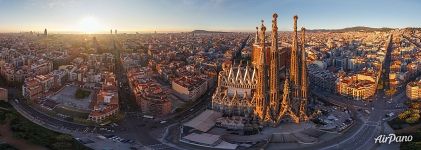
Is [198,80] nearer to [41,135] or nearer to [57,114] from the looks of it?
[57,114]

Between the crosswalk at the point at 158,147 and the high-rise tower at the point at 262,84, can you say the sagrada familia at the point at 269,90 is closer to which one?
the high-rise tower at the point at 262,84

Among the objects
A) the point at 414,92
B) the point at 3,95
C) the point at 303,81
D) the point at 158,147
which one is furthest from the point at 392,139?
the point at 3,95

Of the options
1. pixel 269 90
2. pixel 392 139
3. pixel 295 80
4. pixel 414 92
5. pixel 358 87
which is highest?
pixel 295 80

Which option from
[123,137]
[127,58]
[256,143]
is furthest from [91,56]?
[256,143]

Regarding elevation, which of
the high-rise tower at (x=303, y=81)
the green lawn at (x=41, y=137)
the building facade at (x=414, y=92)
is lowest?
the green lawn at (x=41, y=137)

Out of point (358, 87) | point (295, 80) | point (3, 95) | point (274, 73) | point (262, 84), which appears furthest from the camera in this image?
point (358, 87)

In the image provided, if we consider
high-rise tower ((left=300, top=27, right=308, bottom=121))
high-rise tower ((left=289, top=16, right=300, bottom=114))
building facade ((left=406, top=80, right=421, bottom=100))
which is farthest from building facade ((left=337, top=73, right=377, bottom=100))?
high-rise tower ((left=289, top=16, right=300, bottom=114))

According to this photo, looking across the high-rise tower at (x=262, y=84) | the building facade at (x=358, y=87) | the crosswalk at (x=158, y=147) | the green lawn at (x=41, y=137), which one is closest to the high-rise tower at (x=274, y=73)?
the high-rise tower at (x=262, y=84)

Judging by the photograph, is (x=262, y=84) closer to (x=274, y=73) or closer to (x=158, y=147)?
(x=274, y=73)

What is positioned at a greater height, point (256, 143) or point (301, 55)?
point (301, 55)
